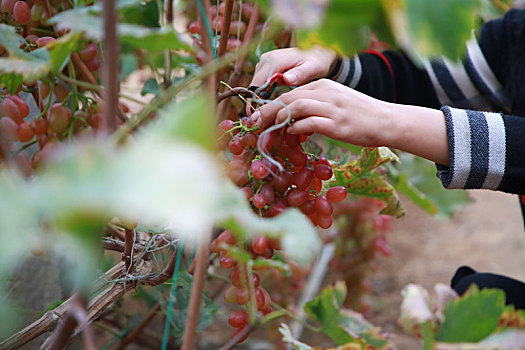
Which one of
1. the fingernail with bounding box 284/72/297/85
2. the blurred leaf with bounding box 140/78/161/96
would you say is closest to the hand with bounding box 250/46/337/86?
the fingernail with bounding box 284/72/297/85

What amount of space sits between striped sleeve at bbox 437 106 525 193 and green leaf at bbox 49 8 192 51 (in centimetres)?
44

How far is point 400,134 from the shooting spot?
0.61 m

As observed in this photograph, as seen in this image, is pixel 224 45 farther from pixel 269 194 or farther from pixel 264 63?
pixel 269 194

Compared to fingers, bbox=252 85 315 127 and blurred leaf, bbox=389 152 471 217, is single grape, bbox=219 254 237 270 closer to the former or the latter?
fingers, bbox=252 85 315 127

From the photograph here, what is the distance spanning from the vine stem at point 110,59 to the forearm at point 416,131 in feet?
1.27

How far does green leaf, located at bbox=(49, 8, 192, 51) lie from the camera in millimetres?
306

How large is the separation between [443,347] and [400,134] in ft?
0.99

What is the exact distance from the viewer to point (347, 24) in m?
0.26

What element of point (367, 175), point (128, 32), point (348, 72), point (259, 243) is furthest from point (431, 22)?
point (348, 72)

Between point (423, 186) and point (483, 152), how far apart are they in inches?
21.4

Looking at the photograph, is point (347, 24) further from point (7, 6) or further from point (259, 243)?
point (7, 6)

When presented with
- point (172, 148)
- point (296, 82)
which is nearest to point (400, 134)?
point (296, 82)

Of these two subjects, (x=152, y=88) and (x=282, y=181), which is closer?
(x=282, y=181)

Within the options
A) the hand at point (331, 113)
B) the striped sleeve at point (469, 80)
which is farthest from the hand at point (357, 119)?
the striped sleeve at point (469, 80)
